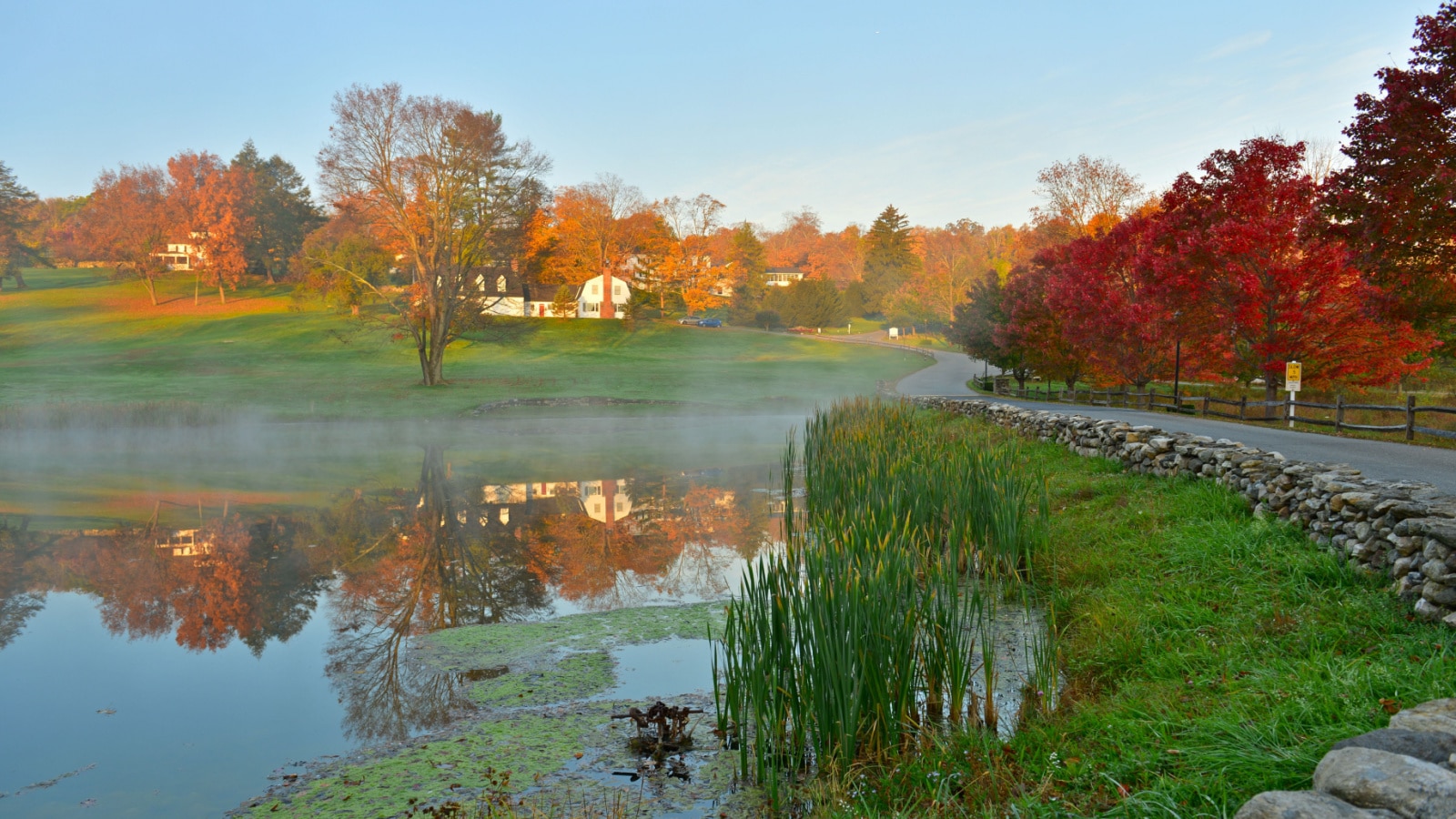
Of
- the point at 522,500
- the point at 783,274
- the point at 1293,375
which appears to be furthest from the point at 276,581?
the point at 783,274

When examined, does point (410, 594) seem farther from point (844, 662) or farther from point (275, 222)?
point (275, 222)

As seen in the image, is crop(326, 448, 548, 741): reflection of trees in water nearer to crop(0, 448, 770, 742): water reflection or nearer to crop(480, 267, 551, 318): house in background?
crop(0, 448, 770, 742): water reflection

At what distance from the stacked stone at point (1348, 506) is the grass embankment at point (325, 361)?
26273 mm

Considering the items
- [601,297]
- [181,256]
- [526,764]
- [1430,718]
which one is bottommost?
[526,764]

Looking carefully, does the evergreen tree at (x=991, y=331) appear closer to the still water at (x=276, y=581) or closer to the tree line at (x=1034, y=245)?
the tree line at (x=1034, y=245)

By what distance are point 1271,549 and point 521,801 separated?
6161 millimetres

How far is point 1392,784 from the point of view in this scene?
3.18 m

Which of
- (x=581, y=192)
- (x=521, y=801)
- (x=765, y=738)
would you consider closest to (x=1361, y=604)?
(x=765, y=738)

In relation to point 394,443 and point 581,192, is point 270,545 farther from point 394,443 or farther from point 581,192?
point 581,192

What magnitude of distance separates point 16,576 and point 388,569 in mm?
4507

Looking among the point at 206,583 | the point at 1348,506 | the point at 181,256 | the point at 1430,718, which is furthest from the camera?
the point at 181,256

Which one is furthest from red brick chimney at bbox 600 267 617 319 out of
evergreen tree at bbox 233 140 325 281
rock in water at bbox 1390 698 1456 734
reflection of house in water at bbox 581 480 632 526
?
rock in water at bbox 1390 698 1456 734

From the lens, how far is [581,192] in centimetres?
7562

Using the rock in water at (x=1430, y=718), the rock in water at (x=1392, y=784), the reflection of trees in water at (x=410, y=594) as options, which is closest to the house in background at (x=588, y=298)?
the reflection of trees in water at (x=410, y=594)
